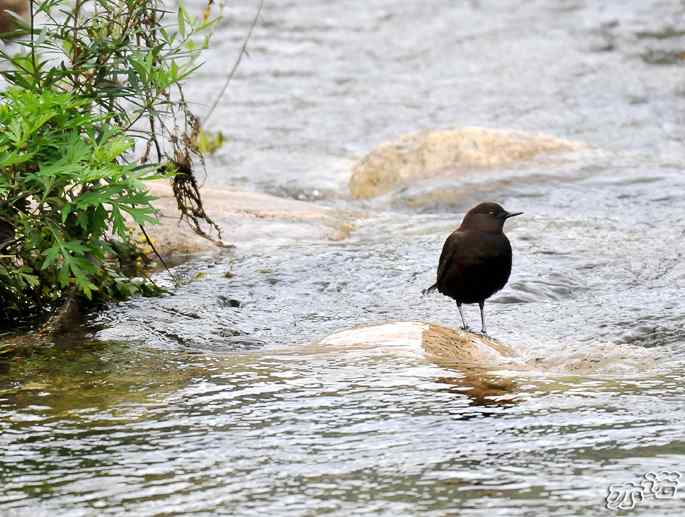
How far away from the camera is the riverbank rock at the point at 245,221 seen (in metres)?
8.00

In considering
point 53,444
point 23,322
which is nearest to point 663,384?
point 53,444

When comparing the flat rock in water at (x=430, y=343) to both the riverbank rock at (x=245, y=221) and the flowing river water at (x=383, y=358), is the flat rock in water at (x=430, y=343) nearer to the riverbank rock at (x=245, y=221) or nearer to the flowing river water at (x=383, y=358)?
the flowing river water at (x=383, y=358)

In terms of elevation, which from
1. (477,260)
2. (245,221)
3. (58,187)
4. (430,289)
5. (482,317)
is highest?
(58,187)

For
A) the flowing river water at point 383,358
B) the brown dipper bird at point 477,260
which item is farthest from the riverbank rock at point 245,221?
the brown dipper bird at point 477,260

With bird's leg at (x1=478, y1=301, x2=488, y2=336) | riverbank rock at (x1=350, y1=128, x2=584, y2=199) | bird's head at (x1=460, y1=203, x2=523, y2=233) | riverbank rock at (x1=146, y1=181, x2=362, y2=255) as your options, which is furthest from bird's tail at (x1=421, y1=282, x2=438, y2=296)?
riverbank rock at (x1=350, y1=128, x2=584, y2=199)

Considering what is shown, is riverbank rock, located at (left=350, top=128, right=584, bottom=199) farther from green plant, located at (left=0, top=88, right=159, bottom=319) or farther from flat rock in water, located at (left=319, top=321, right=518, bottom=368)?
green plant, located at (left=0, top=88, right=159, bottom=319)

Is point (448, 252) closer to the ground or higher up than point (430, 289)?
higher up

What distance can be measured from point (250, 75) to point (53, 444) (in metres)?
11.1

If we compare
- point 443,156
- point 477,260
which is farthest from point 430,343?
point 443,156

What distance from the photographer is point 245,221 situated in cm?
863

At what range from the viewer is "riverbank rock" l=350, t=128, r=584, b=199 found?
10.8m

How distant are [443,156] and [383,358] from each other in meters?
5.54

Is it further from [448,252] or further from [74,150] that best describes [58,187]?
[448,252]

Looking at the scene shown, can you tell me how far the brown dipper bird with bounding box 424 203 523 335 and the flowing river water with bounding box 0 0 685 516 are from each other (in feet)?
0.99
